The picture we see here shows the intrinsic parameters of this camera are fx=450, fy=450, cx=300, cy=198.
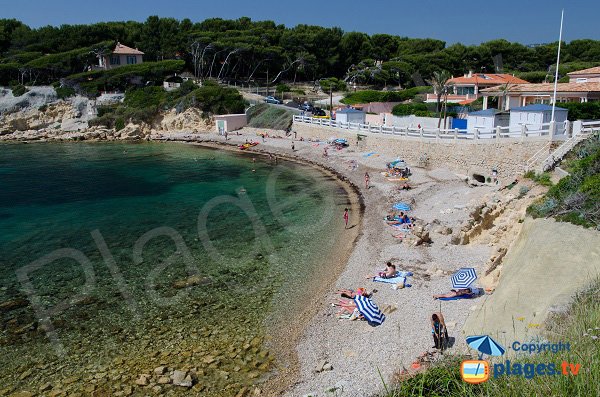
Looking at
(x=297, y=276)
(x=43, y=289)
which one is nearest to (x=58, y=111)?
(x=43, y=289)

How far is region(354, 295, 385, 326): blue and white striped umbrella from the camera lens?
14.0 metres

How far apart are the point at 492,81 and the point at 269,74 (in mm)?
43235

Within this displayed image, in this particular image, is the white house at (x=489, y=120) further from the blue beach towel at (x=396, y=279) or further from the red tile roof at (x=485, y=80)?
the red tile roof at (x=485, y=80)

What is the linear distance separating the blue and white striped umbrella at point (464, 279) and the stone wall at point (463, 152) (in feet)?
47.1

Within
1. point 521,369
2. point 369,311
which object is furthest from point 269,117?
point 521,369

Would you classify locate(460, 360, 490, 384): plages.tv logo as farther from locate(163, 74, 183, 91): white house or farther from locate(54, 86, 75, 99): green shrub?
locate(54, 86, 75, 99): green shrub

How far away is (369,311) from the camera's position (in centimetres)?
1416

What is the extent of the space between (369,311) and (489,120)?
2290 centimetres

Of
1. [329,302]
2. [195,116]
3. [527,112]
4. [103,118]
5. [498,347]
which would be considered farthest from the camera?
[103,118]

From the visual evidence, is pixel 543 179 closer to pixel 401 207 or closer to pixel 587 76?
pixel 401 207

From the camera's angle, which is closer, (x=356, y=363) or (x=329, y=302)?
(x=356, y=363)

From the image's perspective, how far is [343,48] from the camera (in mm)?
90938

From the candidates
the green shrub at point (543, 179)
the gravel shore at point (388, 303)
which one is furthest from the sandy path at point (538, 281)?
the green shrub at point (543, 179)

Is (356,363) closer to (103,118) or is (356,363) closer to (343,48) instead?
(103,118)
